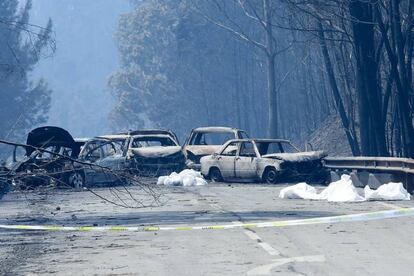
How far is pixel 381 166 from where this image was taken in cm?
2812

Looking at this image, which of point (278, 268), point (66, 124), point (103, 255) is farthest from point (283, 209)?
point (66, 124)

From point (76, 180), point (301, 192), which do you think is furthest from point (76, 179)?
point (301, 192)

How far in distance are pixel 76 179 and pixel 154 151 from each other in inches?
196

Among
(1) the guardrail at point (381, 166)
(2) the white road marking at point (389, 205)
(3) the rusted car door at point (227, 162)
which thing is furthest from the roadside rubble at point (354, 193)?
(3) the rusted car door at point (227, 162)

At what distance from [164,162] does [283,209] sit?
14928 mm

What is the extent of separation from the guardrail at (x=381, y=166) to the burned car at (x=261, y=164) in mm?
705

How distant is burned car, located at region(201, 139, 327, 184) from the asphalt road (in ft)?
26.0

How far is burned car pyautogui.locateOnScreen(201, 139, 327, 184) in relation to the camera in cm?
3100

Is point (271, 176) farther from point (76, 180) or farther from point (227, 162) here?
point (76, 180)

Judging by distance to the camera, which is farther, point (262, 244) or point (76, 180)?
point (76, 180)

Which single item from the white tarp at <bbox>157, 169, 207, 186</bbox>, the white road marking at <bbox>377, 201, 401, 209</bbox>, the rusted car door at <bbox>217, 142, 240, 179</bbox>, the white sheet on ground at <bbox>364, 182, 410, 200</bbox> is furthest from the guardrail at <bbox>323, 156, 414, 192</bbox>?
the white tarp at <bbox>157, 169, 207, 186</bbox>

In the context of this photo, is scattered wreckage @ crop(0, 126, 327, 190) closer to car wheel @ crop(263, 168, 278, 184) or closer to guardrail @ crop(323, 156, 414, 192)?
car wheel @ crop(263, 168, 278, 184)

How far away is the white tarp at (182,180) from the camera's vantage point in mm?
32500

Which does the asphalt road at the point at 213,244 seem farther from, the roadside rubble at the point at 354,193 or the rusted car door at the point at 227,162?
the rusted car door at the point at 227,162
